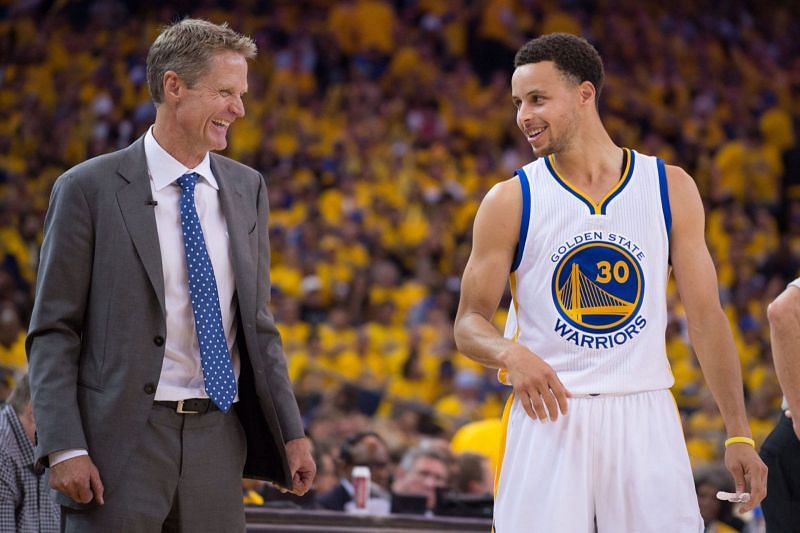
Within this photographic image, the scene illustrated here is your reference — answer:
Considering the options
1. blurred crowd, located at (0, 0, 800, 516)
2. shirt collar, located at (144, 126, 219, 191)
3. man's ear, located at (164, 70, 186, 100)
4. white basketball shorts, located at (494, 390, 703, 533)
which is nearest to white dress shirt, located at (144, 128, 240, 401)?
shirt collar, located at (144, 126, 219, 191)

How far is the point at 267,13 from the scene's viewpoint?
1644 cm

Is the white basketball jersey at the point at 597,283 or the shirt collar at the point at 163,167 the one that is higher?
the shirt collar at the point at 163,167

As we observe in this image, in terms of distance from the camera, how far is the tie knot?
11.5 ft


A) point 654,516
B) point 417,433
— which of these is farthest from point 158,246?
point 417,433

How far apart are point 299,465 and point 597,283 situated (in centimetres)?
97

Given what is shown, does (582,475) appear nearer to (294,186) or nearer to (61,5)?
(294,186)

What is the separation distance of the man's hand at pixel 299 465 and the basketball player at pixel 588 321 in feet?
1.75

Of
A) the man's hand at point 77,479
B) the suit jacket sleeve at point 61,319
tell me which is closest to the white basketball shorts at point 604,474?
the man's hand at point 77,479

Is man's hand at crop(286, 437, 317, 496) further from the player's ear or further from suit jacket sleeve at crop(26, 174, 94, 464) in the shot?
the player's ear

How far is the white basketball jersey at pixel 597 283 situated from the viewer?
3.45 metres

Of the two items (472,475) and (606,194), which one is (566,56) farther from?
(472,475)

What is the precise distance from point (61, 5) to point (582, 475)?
13.5 metres

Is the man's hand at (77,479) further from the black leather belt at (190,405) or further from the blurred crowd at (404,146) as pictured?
the blurred crowd at (404,146)

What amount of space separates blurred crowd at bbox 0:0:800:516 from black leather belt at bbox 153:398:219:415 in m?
4.17
